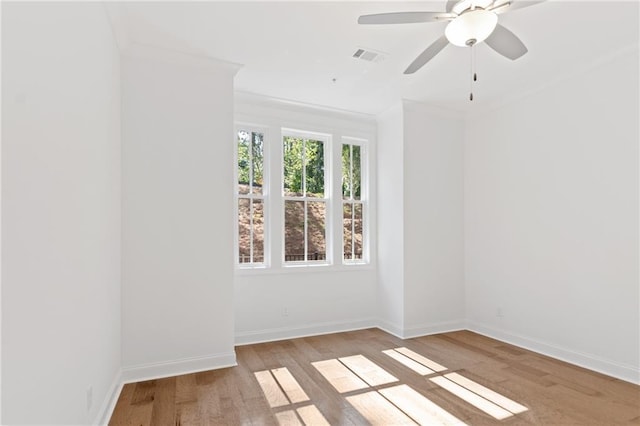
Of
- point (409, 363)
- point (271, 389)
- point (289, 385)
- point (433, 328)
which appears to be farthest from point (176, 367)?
point (433, 328)

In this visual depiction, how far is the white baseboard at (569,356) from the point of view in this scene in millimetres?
3047

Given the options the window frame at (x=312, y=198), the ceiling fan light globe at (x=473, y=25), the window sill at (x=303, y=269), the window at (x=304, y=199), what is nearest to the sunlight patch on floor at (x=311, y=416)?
the window sill at (x=303, y=269)

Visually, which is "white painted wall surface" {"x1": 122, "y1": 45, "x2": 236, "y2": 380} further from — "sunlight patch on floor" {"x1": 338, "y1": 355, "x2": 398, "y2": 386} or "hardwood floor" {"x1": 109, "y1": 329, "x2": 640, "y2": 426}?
"sunlight patch on floor" {"x1": 338, "y1": 355, "x2": 398, "y2": 386}

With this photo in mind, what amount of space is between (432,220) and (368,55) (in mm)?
2384

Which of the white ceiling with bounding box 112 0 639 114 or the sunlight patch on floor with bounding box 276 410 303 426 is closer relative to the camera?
the sunlight patch on floor with bounding box 276 410 303 426

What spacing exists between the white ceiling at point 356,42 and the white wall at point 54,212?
0.69 metres

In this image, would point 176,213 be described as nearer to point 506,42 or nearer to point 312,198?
point 312,198

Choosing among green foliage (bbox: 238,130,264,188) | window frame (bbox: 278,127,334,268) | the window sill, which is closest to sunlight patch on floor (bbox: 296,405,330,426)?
the window sill

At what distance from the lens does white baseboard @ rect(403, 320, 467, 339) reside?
436 centimetres

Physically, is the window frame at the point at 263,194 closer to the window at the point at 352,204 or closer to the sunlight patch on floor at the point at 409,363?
the window at the point at 352,204

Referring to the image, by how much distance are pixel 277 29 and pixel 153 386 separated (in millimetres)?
3170

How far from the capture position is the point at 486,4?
82.1 inches

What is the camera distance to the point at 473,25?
6.85ft

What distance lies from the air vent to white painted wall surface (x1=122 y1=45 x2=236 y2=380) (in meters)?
1.30
